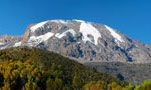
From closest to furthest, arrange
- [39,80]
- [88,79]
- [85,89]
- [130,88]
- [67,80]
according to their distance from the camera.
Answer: [130,88] → [39,80] → [85,89] → [67,80] → [88,79]

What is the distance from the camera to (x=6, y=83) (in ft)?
270

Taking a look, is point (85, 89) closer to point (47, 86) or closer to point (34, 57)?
point (47, 86)

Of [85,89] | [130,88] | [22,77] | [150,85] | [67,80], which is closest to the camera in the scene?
[150,85]

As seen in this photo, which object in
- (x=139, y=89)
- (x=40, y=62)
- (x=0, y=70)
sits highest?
(x=40, y=62)

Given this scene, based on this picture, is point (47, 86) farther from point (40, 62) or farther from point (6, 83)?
point (40, 62)

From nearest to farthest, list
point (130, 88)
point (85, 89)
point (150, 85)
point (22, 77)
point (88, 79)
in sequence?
point (150, 85)
point (130, 88)
point (22, 77)
point (85, 89)
point (88, 79)

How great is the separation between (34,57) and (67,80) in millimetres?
33683

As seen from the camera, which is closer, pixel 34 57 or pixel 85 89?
pixel 85 89

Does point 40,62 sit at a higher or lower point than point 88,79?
higher

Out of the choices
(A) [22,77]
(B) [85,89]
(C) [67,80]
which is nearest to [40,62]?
(C) [67,80]

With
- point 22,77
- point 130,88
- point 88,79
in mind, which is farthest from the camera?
point 88,79

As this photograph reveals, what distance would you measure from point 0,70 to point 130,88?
50185 millimetres

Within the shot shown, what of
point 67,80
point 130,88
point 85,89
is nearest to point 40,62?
point 67,80

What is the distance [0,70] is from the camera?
297 feet
